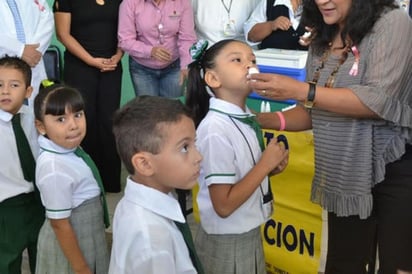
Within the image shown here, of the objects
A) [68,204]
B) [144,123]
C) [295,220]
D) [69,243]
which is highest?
[144,123]

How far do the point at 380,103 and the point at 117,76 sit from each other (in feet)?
6.85

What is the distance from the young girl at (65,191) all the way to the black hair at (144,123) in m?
0.52

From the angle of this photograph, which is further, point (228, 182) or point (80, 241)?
point (80, 241)

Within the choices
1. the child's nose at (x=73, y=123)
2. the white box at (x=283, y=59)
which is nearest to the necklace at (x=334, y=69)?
the child's nose at (x=73, y=123)

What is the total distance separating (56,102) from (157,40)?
4.71 feet

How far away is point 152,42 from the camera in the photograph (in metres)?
3.11

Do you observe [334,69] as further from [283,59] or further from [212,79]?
[283,59]

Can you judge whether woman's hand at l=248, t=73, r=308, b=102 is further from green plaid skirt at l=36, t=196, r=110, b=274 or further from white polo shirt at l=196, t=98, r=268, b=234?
green plaid skirt at l=36, t=196, r=110, b=274

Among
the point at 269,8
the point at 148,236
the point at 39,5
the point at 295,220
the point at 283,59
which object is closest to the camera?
the point at 148,236

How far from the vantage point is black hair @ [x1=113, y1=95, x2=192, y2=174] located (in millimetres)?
1220

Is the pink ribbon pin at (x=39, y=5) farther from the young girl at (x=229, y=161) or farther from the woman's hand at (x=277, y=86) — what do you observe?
the woman's hand at (x=277, y=86)

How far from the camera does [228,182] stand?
5.02 feet

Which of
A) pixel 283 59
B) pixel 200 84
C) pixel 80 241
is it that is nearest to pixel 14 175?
pixel 80 241

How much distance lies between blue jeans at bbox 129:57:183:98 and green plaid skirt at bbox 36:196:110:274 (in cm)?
147
